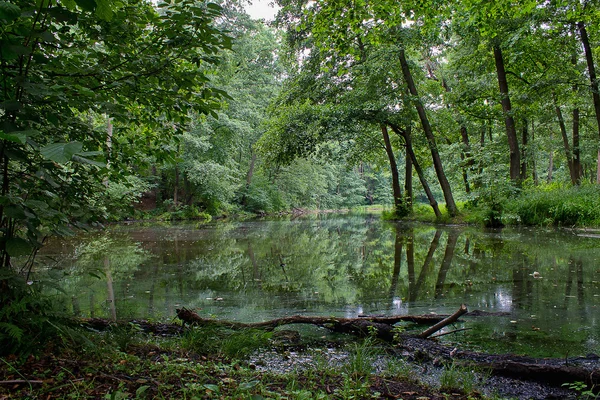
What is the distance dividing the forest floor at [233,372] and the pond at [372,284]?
1.51 ft

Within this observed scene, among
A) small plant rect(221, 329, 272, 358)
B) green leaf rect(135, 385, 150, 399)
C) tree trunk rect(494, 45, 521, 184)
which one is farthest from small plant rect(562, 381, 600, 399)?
tree trunk rect(494, 45, 521, 184)

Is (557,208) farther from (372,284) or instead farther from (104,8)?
(104,8)

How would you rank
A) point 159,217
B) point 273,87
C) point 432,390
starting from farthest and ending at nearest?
point 273,87 < point 159,217 < point 432,390

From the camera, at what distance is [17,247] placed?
2.03 meters

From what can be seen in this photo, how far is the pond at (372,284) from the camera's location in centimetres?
373

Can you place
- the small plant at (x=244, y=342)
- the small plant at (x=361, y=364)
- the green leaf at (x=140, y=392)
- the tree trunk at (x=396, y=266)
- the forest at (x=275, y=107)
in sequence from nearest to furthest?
the green leaf at (x=140, y=392)
the forest at (x=275, y=107)
the small plant at (x=361, y=364)
the small plant at (x=244, y=342)
the tree trunk at (x=396, y=266)

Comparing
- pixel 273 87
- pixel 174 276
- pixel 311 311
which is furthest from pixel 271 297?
pixel 273 87

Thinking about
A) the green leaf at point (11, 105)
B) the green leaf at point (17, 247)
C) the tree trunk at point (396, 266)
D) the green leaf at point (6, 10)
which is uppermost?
the green leaf at point (6, 10)

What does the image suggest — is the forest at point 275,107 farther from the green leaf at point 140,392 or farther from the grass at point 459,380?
the grass at point 459,380

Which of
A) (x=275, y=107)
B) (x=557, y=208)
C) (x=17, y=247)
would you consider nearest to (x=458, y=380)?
(x=17, y=247)

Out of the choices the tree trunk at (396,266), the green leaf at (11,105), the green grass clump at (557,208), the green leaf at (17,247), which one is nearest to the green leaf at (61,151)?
the green leaf at (11,105)

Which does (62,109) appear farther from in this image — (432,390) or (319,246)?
(319,246)

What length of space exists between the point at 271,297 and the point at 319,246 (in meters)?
6.03

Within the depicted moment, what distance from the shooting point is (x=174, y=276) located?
21.7 ft
